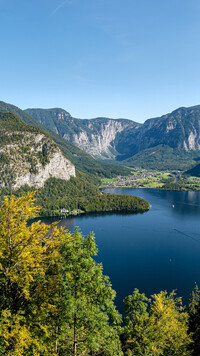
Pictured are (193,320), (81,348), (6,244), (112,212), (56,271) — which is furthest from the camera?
(112,212)

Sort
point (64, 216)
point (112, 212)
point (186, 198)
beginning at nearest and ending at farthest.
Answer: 1. point (64, 216)
2. point (112, 212)
3. point (186, 198)

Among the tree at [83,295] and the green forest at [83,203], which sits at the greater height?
the tree at [83,295]

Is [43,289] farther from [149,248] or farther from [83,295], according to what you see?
[149,248]

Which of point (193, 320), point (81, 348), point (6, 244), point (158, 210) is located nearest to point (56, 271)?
point (6, 244)

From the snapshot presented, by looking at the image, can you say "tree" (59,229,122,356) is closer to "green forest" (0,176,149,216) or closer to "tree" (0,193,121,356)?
"tree" (0,193,121,356)

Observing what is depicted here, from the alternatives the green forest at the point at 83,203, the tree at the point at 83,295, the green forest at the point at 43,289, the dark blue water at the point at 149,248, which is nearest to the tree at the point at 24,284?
the green forest at the point at 43,289

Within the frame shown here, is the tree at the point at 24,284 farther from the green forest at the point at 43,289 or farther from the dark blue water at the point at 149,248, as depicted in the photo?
the dark blue water at the point at 149,248

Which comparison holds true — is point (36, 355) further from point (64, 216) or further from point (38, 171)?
point (38, 171)

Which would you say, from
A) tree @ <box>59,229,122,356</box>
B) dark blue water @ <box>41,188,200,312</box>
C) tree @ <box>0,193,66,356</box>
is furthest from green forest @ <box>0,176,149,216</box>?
tree @ <box>0,193,66,356</box>

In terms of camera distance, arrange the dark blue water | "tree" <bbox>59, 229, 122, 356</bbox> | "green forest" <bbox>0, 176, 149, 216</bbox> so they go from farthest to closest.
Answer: "green forest" <bbox>0, 176, 149, 216</bbox> < the dark blue water < "tree" <bbox>59, 229, 122, 356</bbox>
